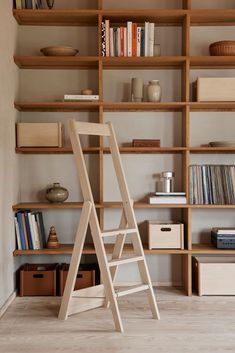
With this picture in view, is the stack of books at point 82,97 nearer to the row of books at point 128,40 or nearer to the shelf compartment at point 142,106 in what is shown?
the shelf compartment at point 142,106

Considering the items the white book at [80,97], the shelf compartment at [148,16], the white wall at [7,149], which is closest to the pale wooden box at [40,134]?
the white wall at [7,149]

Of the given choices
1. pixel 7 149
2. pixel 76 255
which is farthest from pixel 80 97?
pixel 76 255

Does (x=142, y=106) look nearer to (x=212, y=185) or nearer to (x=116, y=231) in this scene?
(x=212, y=185)

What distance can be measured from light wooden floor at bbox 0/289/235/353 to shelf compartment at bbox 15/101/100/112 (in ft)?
4.96

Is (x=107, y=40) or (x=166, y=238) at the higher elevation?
(x=107, y=40)

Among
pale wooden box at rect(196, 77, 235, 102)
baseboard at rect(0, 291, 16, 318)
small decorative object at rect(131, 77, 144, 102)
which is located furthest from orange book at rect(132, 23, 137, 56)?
baseboard at rect(0, 291, 16, 318)

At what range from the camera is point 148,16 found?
3.85m

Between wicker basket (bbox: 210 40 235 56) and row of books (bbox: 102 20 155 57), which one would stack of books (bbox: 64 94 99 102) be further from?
wicker basket (bbox: 210 40 235 56)

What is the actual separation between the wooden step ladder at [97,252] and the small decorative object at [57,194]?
2.04 feet

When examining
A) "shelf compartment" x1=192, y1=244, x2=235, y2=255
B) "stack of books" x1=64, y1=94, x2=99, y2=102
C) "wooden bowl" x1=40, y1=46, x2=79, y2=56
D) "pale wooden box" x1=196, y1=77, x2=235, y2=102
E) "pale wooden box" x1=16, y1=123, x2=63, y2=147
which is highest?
"wooden bowl" x1=40, y1=46, x2=79, y2=56

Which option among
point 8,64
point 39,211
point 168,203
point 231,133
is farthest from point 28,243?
point 231,133

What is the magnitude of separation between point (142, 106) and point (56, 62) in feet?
2.54

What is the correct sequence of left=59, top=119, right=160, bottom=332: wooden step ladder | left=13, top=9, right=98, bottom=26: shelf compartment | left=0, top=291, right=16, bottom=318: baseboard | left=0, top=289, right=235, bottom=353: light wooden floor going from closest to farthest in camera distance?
1. left=0, top=289, right=235, bottom=353: light wooden floor
2. left=59, top=119, right=160, bottom=332: wooden step ladder
3. left=0, top=291, right=16, bottom=318: baseboard
4. left=13, top=9, right=98, bottom=26: shelf compartment

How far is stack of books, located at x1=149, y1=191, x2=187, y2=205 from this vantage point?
3830 mm
